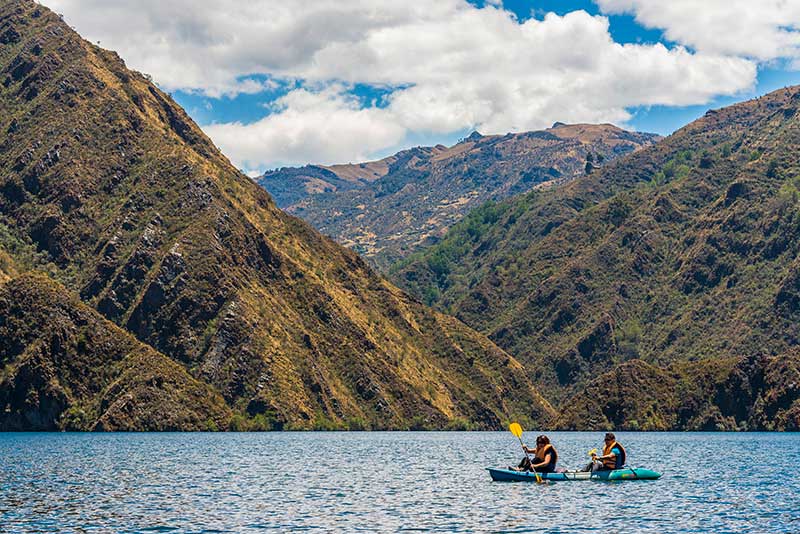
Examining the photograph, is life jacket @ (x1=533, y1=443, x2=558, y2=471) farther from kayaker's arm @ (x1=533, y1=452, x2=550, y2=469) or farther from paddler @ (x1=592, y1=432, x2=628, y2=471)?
paddler @ (x1=592, y1=432, x2=628, y2=471)

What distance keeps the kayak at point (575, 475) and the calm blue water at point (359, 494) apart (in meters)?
0.88

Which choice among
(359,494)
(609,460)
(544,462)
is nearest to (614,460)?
(609,460)

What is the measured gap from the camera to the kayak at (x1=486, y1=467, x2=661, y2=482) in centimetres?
8812

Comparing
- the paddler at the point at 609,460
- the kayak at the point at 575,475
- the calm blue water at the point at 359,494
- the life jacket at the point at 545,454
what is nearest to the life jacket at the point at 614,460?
the paddler at the point at 609,460

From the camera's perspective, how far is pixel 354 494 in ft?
267

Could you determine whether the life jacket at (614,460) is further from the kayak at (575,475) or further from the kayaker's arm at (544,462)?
the kayaker's arm at (544,462)

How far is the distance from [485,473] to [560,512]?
3360 cm

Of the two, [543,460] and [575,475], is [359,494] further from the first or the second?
[575,475]

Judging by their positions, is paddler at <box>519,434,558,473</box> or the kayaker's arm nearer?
the kayaker's arm

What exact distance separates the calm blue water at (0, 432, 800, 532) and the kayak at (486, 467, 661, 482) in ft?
2.89

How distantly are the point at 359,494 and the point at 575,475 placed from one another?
71.0 ft

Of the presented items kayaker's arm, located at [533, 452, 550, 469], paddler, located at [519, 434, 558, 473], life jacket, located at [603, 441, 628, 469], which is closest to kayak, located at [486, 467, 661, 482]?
paddler, located at [519, 434, 558, 473]

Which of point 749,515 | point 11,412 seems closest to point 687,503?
point 749,515

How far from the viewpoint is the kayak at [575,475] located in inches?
3469
